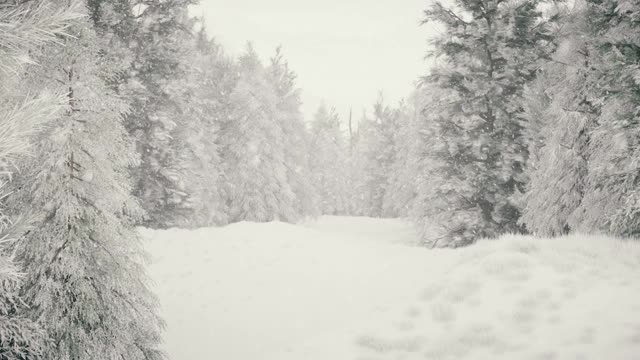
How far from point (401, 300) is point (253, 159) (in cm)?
2002

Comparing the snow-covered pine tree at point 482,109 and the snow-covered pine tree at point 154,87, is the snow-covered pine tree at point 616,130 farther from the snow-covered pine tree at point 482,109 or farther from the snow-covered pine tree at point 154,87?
the snow-covered pine tree at point 154,87

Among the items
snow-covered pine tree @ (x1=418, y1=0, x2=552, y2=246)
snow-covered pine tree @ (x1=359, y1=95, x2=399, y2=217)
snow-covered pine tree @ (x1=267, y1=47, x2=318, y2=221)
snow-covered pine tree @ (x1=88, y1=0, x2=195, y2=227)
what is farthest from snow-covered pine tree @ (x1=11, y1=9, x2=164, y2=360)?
snow-covered pine tree @ (x1=359, y1=95, x2=399, y2=217)

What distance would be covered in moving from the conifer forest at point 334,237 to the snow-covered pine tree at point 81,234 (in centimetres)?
2

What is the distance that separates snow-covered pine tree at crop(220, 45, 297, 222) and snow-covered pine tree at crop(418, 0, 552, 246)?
14.5 m

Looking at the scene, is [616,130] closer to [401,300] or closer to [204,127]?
[401,300]

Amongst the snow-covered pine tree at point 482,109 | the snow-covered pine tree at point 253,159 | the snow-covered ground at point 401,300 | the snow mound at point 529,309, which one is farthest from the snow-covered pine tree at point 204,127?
the snow mound at point 529,309

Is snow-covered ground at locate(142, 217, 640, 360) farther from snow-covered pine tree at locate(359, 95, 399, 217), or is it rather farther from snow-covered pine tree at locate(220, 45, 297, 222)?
snow-covered pine tree at locate(359, 95, 399, 217)

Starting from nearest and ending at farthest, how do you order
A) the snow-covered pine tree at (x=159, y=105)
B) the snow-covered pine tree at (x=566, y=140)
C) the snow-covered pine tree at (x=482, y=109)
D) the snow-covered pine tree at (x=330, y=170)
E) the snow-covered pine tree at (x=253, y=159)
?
the snow-covered pine tree at (x=566, y=140)
the snow-covered pine tree at (x=482, y=109)
the snow-covered pine tree at (x=159, y=105)
the snow-covered pine tree at (x=253, y=159)
the snow-covered pine tree at (x=330, y=170)

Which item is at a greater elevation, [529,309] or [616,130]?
[616,130]

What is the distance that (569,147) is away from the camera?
1234 centimetres

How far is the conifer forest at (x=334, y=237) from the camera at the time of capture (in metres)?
4.82

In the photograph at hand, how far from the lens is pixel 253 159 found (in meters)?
26.9

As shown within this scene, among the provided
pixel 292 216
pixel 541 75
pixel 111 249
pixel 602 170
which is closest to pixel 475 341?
pixel 111 249

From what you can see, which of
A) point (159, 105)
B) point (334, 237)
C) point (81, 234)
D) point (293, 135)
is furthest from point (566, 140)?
point (293, 135)
